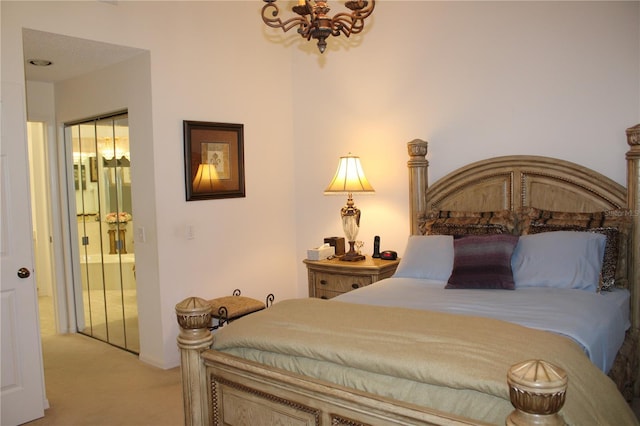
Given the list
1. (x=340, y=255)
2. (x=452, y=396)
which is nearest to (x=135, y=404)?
(x=340, y=255)

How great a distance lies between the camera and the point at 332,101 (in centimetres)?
479

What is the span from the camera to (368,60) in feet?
14.9

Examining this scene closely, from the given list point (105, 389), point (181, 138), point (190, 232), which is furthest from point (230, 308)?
point (181, 138)

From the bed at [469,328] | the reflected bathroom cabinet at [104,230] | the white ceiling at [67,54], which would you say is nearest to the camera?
the bed at [469,328]

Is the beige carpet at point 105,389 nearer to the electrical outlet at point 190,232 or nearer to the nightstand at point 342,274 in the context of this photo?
the electrical outlet at point 190,232

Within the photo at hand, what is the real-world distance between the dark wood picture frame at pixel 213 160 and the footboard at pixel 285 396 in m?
1.98

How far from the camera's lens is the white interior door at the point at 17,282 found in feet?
10.5

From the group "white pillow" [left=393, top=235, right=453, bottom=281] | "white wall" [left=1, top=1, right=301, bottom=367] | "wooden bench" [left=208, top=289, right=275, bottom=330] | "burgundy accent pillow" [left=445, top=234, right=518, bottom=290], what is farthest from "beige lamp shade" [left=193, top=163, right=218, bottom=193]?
"burgundy accent pillow" [left=445, top=234, right=518, bottom=290]

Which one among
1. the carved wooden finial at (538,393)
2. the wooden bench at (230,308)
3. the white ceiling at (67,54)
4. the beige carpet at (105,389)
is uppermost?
the white ceiling at (67,54)

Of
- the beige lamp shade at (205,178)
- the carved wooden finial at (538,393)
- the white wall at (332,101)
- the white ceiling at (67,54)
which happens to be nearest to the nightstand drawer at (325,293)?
the white wall at (332,101)

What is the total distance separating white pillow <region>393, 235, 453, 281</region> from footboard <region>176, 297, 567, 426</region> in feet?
5.27

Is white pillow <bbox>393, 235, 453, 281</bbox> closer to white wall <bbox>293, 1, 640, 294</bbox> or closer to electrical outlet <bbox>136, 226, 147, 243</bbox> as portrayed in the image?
white wall <bbox>293, 1, 640, 294</bbox>

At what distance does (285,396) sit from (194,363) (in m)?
0.53

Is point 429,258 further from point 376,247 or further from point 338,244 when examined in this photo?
point 338,244
